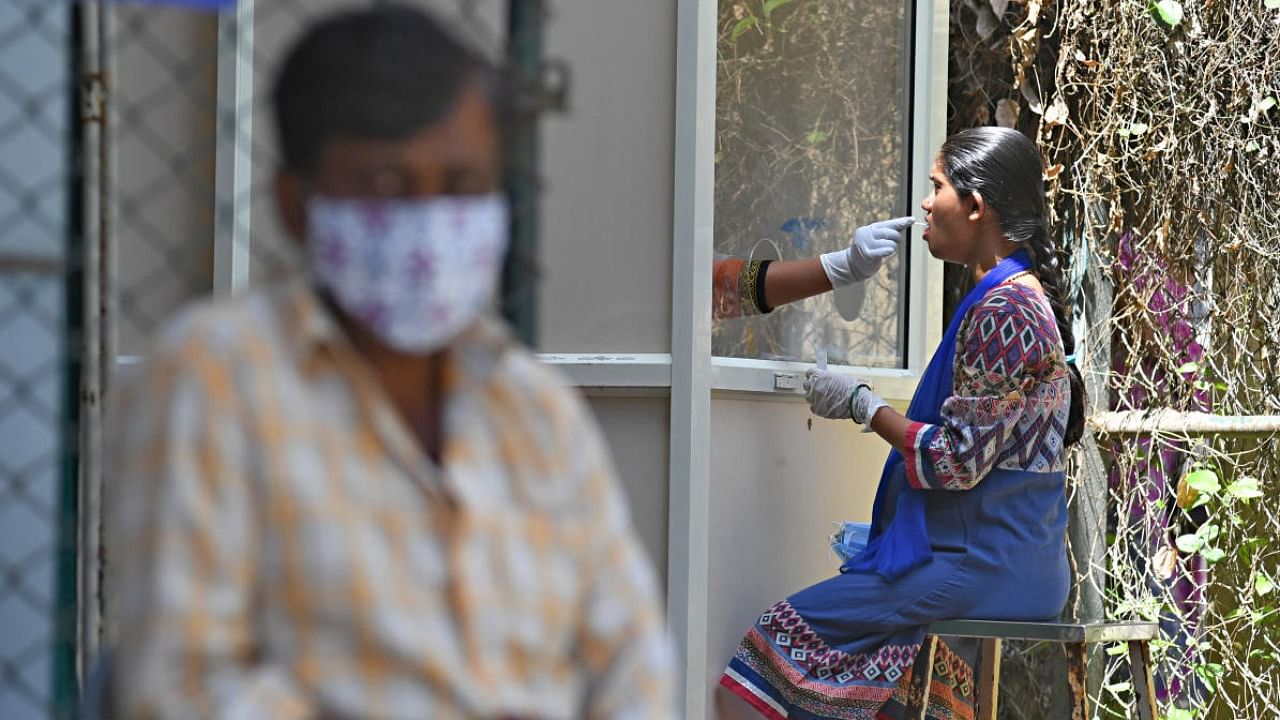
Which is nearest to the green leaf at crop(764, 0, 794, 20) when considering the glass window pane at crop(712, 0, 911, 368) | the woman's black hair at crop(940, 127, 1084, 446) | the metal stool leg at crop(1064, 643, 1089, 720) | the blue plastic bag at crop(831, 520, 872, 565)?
the glass window pane at crop(712, 0, 911, 368)

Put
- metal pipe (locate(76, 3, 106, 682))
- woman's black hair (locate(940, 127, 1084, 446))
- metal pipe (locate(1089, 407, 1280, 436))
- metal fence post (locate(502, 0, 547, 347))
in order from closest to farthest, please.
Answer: metal fence post (locate(502, 0, 547, 347)), metal pipe (locate(76, 3, 106, 682)), woman's black hair (locate(940, 127, 1084, 446)), metal pipe (locate(1089, 407, 1280, 436))

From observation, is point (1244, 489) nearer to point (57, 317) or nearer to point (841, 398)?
point (841, 398)

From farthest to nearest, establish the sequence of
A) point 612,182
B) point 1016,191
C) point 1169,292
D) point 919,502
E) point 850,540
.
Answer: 1. point 1169,292
2. point 850,540
3. point 1016,191
4. point 919,502
5. point 612,182

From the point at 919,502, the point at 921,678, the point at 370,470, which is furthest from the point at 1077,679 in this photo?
the point at 370,470

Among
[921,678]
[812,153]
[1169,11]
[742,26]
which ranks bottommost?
[921,678]

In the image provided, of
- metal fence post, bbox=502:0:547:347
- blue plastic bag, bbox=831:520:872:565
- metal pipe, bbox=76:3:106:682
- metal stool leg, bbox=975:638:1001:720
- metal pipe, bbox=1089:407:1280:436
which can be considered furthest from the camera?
metal pipe, bbox=1089:407:1280:436

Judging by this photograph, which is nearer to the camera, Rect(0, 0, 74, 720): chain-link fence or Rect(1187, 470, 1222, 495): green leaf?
Rect(0, 0, 74, 720): chain-link fence

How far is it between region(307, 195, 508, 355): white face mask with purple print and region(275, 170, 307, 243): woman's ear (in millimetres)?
11

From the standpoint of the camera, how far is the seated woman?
3.19 meters

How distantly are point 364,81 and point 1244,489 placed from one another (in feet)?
12.5

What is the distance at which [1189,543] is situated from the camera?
4.40 meters

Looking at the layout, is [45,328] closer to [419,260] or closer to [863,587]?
[419,260]

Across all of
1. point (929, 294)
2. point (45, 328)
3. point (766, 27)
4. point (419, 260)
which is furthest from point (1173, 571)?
point (419, 260)

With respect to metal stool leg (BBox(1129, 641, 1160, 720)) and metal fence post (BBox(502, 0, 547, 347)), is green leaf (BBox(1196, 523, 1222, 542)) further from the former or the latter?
metal fence post (BBox(502, 0, 547, 347))
